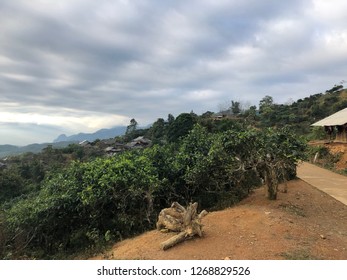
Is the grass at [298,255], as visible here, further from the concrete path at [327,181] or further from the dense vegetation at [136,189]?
the concrete path at [327,181]

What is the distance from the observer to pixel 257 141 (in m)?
9.22

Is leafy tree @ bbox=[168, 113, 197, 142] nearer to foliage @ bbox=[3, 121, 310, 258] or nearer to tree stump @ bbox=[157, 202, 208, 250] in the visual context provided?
foliage @ bbox=[3, 121, 310, 258]

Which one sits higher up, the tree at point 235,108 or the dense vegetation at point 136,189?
the tree at point 235,108

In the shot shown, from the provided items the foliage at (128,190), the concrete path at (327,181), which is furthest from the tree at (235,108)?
the foliage at (128,190)

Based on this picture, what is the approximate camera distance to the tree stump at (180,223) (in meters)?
6.23

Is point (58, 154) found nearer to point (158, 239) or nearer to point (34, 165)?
point (34, 165)

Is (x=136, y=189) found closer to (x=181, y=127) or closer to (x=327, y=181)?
(x=327, y=181)

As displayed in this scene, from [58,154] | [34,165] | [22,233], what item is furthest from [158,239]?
[58,154]

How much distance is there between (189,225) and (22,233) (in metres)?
5.85

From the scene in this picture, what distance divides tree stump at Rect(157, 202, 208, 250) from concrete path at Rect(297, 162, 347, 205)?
581 centimetres

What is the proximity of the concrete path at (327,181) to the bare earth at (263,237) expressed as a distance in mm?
1773

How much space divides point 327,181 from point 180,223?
30.1 ft

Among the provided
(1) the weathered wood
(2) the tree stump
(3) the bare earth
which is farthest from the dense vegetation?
(1) the weathered wood

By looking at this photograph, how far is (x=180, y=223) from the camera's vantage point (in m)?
6.95
